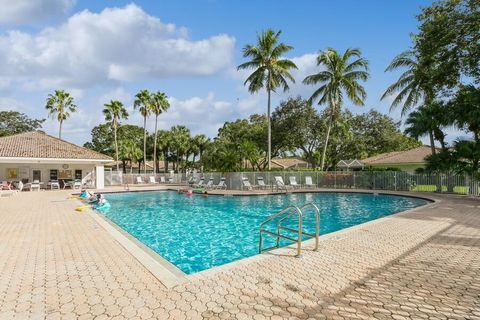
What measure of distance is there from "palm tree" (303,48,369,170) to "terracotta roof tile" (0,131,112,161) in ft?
70.6

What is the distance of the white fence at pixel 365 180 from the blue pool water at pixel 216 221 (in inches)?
110

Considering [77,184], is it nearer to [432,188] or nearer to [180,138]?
[180,138]

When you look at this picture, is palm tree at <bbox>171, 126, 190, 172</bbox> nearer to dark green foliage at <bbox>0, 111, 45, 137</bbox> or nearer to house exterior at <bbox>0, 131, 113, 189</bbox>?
house exterior at <bbox>0, 131, 113, 189</bbox>

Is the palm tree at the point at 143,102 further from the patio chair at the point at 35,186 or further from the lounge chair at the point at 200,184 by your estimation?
the patio chair at the point at 35,186

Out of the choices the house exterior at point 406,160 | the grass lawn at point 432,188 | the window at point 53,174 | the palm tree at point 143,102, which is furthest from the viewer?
the palm tree at point 143,102

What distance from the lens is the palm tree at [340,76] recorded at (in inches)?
1128

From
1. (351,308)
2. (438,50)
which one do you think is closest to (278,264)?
(351,308)

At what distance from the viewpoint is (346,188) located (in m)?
26.0

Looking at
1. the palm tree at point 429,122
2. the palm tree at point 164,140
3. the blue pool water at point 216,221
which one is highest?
the palm tree at point 164,140

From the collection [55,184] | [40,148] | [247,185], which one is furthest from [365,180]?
[40,148]

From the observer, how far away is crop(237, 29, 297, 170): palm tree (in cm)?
2852

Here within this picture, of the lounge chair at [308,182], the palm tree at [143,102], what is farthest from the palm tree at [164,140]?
the lounge chair at [308,182]

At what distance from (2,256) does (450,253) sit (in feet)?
29.9

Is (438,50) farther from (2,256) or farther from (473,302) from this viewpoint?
(2,256)
